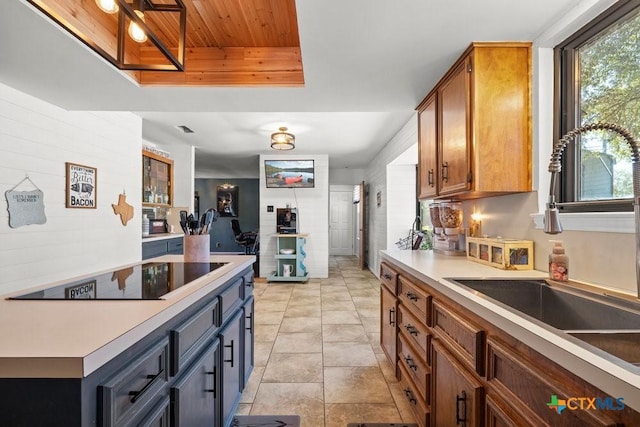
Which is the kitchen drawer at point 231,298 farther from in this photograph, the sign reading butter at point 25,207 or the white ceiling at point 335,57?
the sign reading butter at point 25,207

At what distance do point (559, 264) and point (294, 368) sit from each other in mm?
1973

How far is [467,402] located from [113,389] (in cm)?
115

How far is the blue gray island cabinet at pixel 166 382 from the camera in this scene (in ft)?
2.23

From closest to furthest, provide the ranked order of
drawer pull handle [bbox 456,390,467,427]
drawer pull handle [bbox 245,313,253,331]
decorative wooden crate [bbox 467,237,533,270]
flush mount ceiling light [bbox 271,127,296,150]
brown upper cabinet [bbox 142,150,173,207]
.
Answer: drawer pull handle [bbox 456,390,467,427] → decorative wooden crate [bbox 467,237,533,270] → drawer pull handle [bbox 245,313,253,331] → brown upper cabinet [bbox 142,150,173,207] → flush mount ceiling light [bbox 271,127,296,150]

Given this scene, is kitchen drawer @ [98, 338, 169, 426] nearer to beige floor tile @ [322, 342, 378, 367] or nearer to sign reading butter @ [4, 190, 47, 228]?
beige floor tile @ [322, 342, 378, 367]

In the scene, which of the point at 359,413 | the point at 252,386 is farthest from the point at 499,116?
the point at 252,386

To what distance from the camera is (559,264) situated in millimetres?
1453

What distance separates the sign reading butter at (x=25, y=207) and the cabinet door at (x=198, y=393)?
206 centimetres

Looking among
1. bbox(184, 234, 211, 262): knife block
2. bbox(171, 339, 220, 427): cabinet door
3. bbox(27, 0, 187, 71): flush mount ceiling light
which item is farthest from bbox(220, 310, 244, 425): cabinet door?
bbox(27, 0, 187, 71): flush mount ceiling light

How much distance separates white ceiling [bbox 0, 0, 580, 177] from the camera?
1.48m

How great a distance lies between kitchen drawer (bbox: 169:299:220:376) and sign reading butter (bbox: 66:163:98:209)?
7.44 ft

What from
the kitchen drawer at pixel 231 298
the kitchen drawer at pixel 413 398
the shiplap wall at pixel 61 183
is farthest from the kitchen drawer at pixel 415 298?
the shiplap wall at pixel 61 183

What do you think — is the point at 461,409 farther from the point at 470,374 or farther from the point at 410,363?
the point at 410,363

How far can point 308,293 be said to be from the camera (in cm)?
512
